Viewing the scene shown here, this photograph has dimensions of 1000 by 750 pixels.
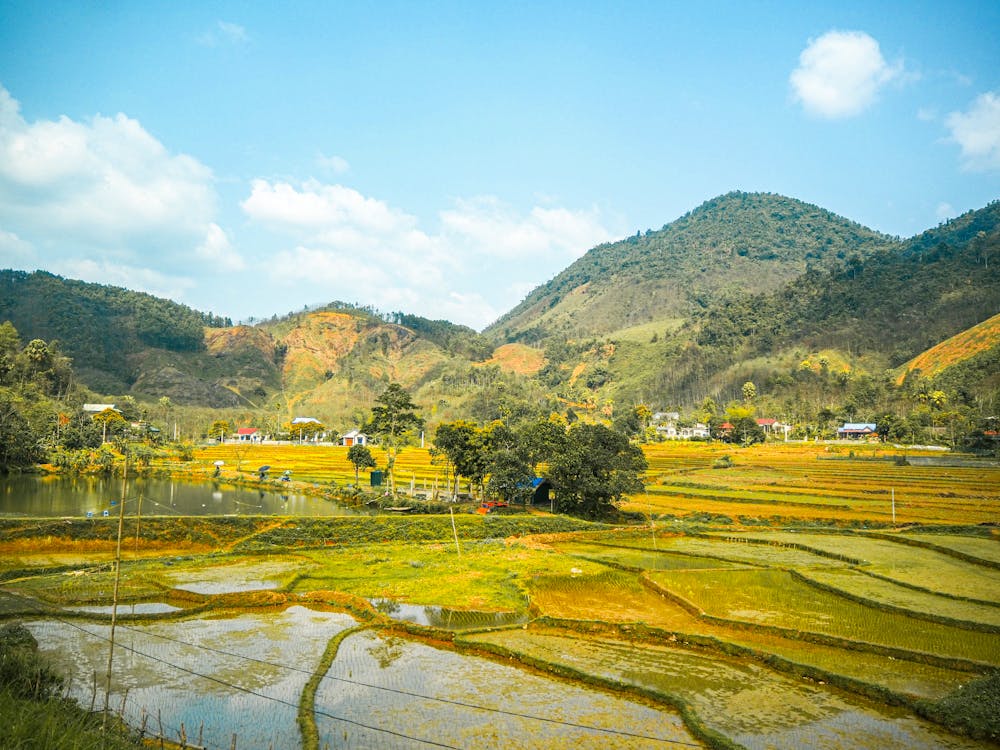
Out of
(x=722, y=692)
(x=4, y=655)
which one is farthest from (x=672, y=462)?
(x=4, y=655)

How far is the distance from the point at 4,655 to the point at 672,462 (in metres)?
79.9

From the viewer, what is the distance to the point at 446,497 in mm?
57906

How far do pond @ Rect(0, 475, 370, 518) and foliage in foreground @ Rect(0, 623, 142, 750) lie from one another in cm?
2816

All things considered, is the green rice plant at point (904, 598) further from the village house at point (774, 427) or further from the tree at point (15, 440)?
the village house at point (774, 427)

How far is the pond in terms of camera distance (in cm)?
4484

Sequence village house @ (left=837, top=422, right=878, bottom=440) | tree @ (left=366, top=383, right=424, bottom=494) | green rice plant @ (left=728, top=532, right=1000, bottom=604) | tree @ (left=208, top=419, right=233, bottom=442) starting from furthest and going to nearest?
1. tree @ (left=208, top=419, right=233, bottom=442)
2. village house @ (left=837, top=422, right=878, bottom=440)
3. tree @ (left=366, top=383, right=424, bottom=494)
4. green rice plant @ (left=728, top=532, right=1000, bottom=604)

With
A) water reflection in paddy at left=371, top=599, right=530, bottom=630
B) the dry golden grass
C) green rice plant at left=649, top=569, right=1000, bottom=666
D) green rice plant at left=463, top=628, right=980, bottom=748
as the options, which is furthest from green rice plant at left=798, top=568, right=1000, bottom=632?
the dry golden grass

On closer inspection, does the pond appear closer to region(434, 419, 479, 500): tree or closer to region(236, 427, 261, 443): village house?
region(434, 419, 479, 500): tree

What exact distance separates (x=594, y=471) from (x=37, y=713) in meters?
41.3

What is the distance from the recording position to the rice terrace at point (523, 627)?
14.7 m

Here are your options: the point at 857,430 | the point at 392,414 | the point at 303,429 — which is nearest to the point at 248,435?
the point at 303,429

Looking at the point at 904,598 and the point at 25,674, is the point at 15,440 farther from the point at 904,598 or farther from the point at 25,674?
the point at 904,598

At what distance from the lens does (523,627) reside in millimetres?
22188

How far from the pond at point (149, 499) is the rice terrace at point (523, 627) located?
801 centimetres
